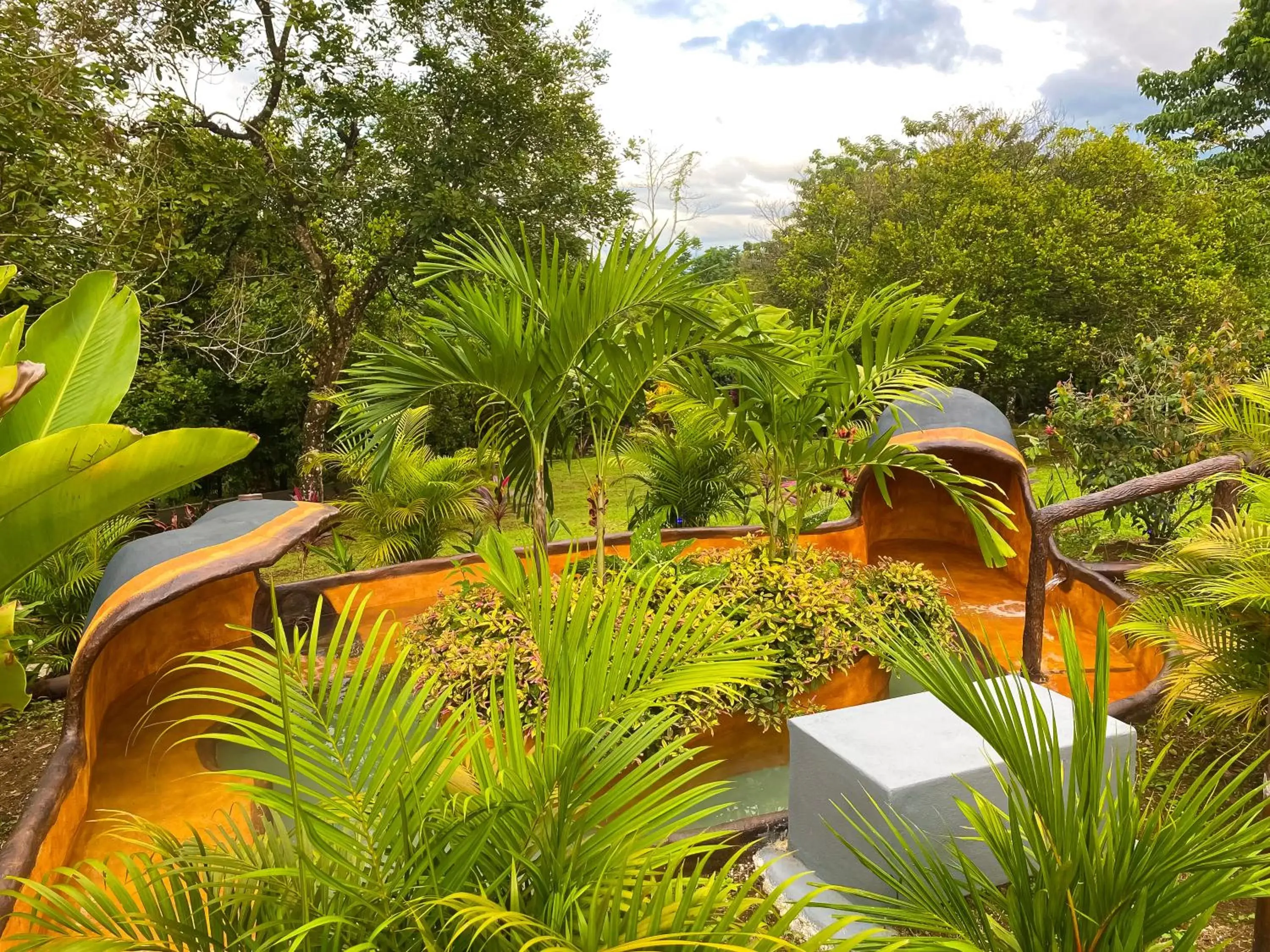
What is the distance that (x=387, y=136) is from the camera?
32.0 ft

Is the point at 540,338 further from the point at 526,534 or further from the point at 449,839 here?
the point at 526,534

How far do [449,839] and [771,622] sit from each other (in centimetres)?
283

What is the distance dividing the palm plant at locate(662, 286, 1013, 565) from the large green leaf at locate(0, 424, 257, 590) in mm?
2999

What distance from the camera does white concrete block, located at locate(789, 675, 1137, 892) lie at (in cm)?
238

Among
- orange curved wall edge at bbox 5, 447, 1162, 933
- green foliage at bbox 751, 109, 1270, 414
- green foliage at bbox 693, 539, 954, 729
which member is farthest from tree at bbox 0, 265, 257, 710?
green foliage at bbox 751, 109, 1270, 414

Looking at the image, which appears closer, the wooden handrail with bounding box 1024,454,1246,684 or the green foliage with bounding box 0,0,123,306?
the wooden handrail with bounding box 1024,454,1246,684

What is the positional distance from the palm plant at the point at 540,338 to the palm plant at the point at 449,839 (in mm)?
2072

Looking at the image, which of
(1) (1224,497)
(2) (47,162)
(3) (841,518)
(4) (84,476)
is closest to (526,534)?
(3) (841,518)

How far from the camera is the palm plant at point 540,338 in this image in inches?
140

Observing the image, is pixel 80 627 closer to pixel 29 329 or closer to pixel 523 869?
pixel 29 329

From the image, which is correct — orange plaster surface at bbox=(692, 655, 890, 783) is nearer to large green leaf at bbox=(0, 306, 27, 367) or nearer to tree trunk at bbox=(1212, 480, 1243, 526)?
tree trunk at bbox=(1212, 480, 1243, 526)

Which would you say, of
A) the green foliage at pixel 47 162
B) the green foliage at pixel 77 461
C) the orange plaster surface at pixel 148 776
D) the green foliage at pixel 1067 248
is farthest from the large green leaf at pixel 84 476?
the green foliage at pixel 1067 248

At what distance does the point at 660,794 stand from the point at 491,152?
33.1 ft

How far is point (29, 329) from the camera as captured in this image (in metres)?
2.13
